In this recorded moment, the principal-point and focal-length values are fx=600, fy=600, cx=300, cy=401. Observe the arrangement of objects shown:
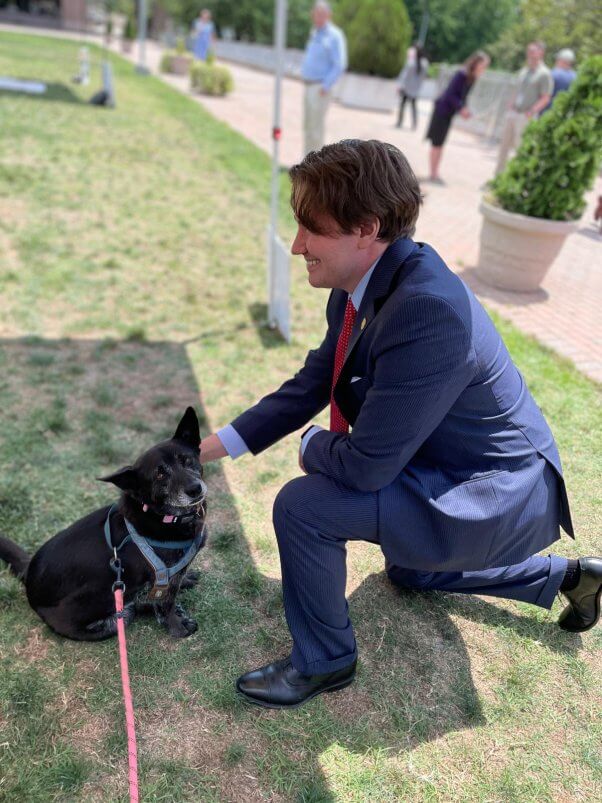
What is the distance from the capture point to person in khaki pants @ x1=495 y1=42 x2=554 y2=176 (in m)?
9.31

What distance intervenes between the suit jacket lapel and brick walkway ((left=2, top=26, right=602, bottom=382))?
3399 millimetres

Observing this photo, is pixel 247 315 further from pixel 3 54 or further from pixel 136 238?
pixel 3 54

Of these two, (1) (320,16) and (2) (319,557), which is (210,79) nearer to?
(1) (320,16)

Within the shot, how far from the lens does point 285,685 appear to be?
230 cm

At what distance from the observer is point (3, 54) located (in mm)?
22375

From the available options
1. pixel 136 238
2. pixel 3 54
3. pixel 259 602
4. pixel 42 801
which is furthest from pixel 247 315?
pixel 3 54

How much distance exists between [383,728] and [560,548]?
4.81 ft

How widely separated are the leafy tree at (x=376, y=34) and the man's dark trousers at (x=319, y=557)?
75.1 feet

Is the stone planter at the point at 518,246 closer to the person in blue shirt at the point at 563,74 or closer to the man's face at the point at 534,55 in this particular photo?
the man's face at the point at 534,55

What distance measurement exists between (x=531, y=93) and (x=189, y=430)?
9.52 metres

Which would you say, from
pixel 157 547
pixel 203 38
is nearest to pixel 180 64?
pixel 203 38

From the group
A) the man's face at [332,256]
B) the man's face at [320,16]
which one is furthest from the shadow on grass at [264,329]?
the man's face at [320,16]

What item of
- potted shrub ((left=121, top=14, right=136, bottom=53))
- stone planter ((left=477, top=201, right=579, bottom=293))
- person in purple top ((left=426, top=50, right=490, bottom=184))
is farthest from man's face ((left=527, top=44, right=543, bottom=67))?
potted shrub ((left=121, top=14, right=136, bottom=53))

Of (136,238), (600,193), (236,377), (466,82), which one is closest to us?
(236,377)
